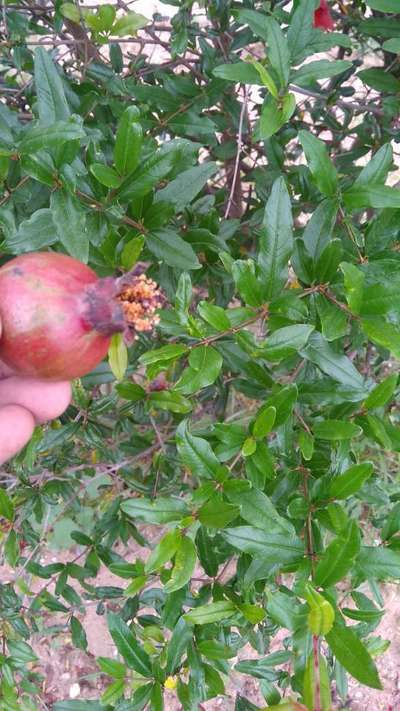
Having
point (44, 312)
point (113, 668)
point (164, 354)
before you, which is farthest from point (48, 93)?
point (113, 668)

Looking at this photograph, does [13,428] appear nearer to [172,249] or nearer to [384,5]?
[172,249]

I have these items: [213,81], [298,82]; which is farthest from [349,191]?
[213,81]

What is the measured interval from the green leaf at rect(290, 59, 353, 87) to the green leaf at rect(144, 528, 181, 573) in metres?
0.95

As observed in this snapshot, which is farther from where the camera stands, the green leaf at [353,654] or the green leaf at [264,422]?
the green leaf at [264,422]

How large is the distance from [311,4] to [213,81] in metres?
0.34

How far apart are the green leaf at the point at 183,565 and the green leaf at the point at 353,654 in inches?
11.1

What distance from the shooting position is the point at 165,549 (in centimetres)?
115

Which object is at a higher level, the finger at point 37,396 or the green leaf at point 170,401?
the finger at point 37,396

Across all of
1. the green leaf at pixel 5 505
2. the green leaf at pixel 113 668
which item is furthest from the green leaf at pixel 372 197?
the green leaf at pixel 113 668

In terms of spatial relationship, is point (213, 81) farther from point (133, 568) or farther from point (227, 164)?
point (133, 568)

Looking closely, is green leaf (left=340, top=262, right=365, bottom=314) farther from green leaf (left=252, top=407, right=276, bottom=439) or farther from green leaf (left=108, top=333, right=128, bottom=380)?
green leaf (left=108, top=333, right=128, bottom=380)

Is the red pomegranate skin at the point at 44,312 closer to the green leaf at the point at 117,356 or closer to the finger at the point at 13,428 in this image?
the green leaf at the point at 117,356

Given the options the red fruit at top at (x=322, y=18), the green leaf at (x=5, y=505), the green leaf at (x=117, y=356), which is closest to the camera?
the green leaf at (x=117, y=356)

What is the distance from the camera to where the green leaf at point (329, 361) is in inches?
46.6
